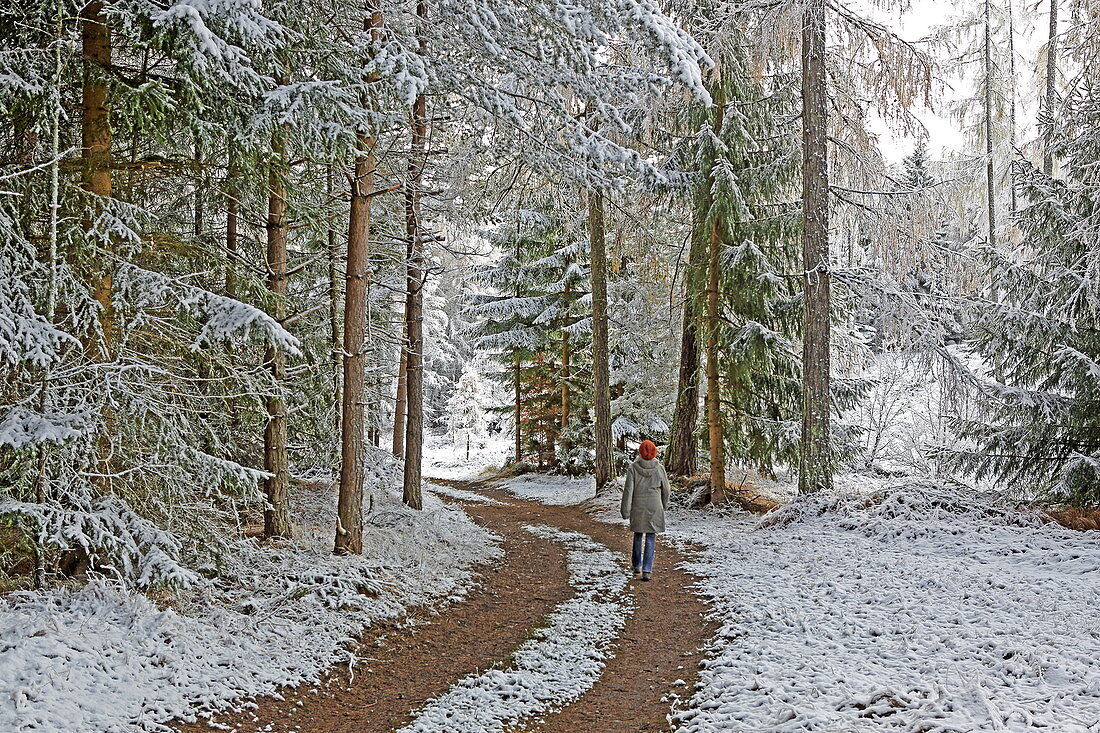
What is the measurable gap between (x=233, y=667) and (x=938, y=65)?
13.2 meters

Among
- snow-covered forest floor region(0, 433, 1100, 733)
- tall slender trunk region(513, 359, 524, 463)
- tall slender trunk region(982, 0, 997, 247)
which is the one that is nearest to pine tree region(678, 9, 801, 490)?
snow-covered forest floor region(0, 433, 1100, 733)

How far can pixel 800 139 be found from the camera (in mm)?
13062

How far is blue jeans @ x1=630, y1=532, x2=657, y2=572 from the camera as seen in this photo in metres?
9.39

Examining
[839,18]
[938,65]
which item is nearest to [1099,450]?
[938,65]

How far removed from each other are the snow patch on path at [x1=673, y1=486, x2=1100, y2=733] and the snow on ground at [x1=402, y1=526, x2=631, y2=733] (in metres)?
1.07

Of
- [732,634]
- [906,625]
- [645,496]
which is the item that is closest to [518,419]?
[645,496]

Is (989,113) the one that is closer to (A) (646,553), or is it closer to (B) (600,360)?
(B) (600,360)

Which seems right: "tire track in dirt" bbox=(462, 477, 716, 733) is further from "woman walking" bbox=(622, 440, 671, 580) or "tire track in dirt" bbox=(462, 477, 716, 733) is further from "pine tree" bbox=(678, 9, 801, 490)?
"pine tree" bbox=(678, 9, 801, 490)

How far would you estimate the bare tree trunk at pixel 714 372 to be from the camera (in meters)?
14.6

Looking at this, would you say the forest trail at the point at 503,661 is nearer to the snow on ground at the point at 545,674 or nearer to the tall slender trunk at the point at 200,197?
the snow on ground at the point at 545,674

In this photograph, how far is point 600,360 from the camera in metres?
18.0

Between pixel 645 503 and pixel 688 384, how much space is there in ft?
25.8

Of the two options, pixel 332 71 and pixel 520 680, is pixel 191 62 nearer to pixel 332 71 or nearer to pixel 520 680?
pixel 332 71

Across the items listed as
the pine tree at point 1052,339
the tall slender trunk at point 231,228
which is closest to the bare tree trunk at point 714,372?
the pine tree at point 1052,339
